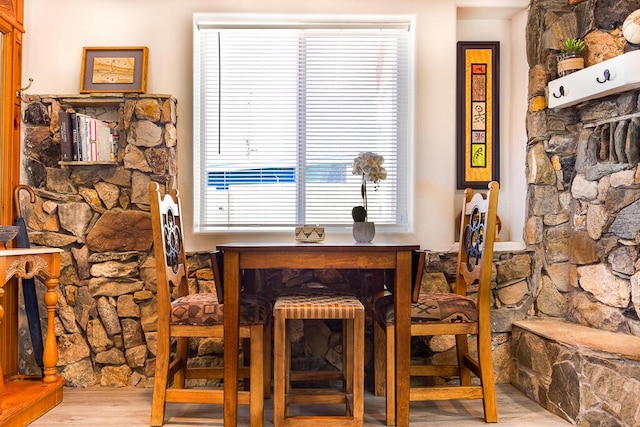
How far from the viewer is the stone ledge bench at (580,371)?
221cm

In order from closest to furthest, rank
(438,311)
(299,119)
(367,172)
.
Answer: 1. (438,311)
2. (367,172)
3. (299,119)

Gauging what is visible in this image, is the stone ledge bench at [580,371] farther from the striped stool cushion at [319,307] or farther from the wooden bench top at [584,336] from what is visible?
the striped stool cushion at [319,307]

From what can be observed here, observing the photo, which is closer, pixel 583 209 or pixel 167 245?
pixel 167 245

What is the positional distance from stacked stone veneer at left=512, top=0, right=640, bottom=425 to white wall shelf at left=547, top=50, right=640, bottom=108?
0.12 meters

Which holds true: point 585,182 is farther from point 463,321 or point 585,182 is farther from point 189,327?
point 189,327

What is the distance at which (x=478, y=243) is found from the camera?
2.58 m

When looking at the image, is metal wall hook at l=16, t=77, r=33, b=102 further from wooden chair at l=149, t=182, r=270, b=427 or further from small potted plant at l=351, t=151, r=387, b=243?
small potted plant at l=351, t=151, r=387, b=243

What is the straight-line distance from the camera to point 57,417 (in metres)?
2.51

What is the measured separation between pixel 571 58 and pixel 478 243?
122cm

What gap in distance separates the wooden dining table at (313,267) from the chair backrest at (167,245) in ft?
0.97

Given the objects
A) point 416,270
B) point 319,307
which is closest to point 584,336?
point 416,270

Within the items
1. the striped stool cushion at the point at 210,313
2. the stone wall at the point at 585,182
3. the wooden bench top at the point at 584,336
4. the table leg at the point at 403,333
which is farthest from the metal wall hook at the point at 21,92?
the wooden bench top at the point at 584,336

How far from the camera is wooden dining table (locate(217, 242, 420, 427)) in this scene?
2.26 meters

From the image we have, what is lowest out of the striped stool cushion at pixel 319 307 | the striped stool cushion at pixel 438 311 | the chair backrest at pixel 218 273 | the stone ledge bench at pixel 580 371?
the stone ledge bench at pixel 580 371
